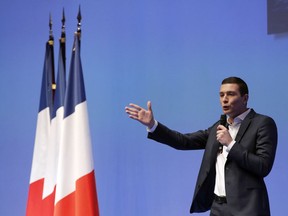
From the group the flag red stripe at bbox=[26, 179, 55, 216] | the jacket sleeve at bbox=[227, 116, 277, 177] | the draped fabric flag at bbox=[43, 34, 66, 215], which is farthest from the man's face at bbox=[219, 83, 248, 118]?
the flag red stripe at bbox=[26, 179, 55, 216]

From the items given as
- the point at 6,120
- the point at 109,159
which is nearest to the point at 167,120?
the point at 109,159

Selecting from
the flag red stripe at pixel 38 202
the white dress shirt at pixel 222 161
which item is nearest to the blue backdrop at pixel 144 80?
the flag red stripe at pixel 38 202

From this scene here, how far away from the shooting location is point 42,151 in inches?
134

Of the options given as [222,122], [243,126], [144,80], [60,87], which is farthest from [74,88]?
[243,126]

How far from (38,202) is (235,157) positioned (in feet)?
5.59

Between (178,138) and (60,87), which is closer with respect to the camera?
(178,138)

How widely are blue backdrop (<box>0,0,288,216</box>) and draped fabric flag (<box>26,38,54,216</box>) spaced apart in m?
0.49

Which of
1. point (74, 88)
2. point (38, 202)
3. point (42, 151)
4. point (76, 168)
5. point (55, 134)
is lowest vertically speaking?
point (38, 202)

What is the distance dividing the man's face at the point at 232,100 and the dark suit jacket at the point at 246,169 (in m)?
0.07

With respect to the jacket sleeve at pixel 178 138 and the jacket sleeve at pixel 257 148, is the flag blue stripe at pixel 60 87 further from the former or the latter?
the jacket sleeve at pixel 257 148

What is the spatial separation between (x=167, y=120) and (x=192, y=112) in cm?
21

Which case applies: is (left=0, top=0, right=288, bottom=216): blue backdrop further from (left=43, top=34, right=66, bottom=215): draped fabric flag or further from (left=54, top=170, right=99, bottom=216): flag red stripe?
(left=54, top=170, right=99, bottom=216): flag red stripe

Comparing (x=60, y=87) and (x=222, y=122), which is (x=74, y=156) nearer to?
(x=60, y=87)

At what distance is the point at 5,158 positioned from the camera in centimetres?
418
